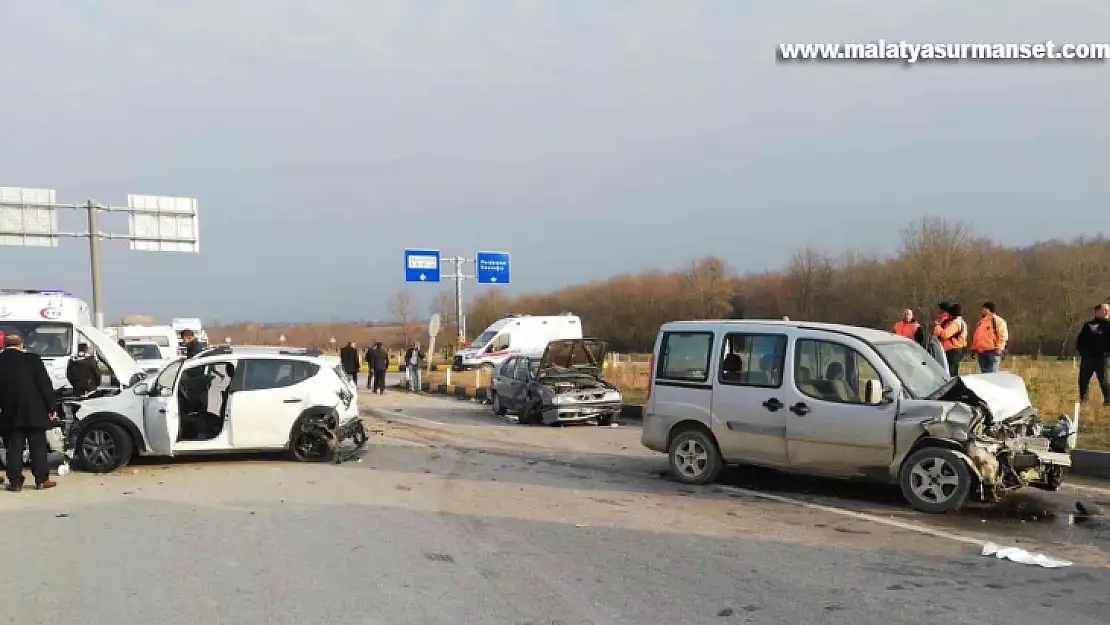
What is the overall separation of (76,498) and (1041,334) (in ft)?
130

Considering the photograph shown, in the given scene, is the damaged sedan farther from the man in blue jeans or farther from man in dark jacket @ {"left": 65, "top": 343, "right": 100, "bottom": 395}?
the man in blue jeans

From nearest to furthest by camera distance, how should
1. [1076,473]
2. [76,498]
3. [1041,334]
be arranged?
[76,498] → [1076,473] → [1041,334]

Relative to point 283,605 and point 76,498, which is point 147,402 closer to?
point 76,498

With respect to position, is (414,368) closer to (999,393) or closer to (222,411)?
(222,411)

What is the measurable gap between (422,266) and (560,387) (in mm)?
24352

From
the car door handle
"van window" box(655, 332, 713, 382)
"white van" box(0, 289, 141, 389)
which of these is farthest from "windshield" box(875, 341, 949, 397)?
"white van" box(0, 289, 141, 389)

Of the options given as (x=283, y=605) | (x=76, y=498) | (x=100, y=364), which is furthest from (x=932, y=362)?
(x=100, y=364)

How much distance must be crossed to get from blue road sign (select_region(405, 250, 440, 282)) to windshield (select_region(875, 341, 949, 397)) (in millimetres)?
31716

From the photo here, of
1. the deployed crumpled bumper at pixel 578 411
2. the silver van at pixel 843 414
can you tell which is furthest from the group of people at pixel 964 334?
the deployed crumpled bumper at pixel 578 411

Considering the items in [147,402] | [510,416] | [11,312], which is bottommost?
[510,416]

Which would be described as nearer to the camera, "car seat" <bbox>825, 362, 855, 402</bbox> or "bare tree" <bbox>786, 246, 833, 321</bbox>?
"car seat" <bbox>825, 362, 855, 402</bbox>

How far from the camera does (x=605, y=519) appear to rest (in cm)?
753

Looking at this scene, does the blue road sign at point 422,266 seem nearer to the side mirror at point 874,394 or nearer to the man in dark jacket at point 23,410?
the man in dark jacket at point 23,410

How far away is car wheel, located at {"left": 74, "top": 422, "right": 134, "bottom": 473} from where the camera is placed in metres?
10.3
